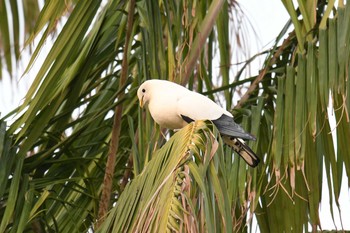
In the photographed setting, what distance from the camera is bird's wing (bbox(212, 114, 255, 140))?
3.21 meters

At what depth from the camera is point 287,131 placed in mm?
3365

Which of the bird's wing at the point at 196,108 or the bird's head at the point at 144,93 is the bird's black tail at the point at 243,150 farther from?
the bird's head at the point at 144,93

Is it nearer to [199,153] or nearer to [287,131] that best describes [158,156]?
[199,153]

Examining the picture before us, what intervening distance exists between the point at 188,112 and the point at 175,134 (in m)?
0.42

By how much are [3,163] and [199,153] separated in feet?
3.01

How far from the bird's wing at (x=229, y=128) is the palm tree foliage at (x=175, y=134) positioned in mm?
158

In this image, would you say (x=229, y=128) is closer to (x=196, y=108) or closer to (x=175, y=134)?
(x=196, y=108)

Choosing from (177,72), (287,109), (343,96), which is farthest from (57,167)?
→ (343,96)

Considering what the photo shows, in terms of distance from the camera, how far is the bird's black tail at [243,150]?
3325 mm

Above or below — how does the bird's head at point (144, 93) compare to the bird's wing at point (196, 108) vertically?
above

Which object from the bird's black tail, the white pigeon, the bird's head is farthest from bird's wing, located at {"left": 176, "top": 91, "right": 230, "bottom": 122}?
the bird's head

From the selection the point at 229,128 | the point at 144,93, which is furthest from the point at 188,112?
the point at 144,93

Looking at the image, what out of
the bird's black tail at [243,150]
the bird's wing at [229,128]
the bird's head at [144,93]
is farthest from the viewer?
the bird's head at [144,93]

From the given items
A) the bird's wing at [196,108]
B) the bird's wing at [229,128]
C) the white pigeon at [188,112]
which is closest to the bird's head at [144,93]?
A: the white pigeon at [188,112]
